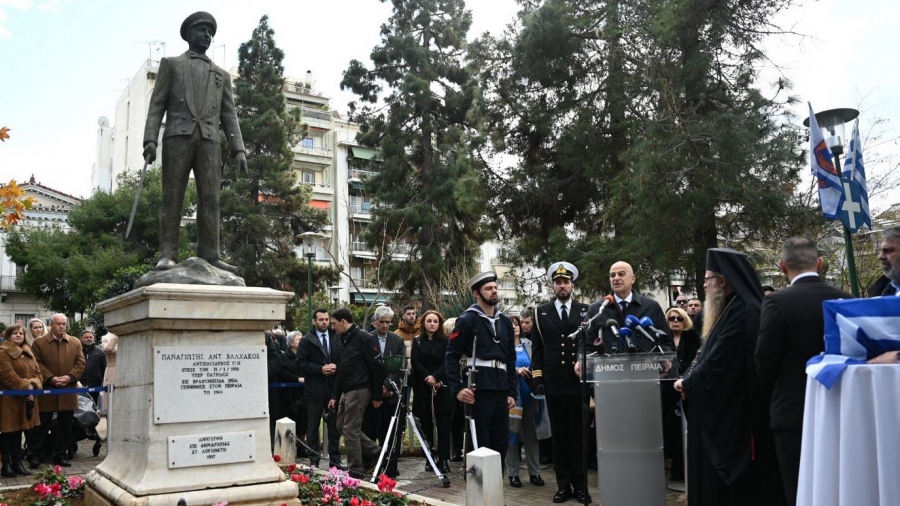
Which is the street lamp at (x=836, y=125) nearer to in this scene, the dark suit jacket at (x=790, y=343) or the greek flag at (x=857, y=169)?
the greek flag at (x=857, y=169)

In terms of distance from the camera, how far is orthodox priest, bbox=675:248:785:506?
4961mm

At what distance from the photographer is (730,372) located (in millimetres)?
5062

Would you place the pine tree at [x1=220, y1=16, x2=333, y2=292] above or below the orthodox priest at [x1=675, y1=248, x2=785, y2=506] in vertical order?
above

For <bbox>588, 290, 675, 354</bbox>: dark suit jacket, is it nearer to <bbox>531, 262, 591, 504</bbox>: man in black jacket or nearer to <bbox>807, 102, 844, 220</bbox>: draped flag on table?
<bbox>531, 262, 591, 504</bbox>: man in black jacket

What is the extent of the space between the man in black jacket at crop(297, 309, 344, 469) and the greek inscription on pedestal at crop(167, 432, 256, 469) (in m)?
4.20

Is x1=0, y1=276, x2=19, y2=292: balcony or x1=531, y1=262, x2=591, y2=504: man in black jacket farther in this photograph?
x1=0, y1=276, x2=19, y2=292: balcony

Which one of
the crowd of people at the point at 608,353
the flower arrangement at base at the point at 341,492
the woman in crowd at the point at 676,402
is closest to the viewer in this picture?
the crowd of people at the point at 608,353

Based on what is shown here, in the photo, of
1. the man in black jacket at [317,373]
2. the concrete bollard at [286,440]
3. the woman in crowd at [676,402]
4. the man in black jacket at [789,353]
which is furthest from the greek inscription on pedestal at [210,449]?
the woman in crowd at [676,402]

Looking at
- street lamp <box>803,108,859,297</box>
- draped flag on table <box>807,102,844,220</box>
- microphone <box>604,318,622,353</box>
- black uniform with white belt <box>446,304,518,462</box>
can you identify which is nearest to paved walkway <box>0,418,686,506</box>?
black uniform with white belt <box>446,304,518,462</box>

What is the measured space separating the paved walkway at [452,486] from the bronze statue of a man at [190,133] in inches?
126

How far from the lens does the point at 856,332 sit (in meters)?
3.63

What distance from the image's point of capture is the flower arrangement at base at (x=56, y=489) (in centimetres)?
627

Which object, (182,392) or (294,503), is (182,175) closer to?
(182,392)

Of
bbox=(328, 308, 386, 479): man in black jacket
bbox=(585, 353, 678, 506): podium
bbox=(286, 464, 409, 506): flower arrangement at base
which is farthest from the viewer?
bbox=(328, 308, 386, 479): man in black jacket
